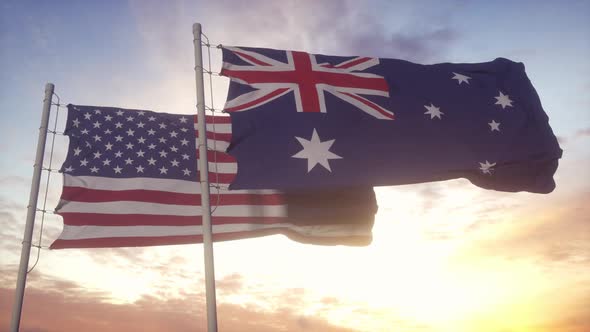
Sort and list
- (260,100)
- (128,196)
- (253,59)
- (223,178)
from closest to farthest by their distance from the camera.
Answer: (260,100)
(253,59)
(128,196)
(223,178)

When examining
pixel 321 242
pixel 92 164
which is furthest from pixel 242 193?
pixel 92 164

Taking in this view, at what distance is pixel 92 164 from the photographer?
11.5m

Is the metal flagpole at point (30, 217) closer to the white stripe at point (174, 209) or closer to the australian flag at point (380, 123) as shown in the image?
the white stripe at point (174, 209)

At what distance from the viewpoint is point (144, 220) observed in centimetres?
1111

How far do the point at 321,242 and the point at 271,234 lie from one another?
3.41 feet

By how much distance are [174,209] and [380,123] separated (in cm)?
453

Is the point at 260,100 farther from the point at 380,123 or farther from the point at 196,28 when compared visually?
the point at 380,123

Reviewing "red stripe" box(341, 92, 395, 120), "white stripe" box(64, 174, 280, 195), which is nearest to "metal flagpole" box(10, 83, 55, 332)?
"white stripe" box(64, 174, 280, 195)

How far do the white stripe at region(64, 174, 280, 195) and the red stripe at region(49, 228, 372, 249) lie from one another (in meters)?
0.88

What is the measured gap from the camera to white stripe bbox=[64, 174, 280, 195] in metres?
11.2

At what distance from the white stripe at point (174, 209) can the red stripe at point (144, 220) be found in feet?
0.24

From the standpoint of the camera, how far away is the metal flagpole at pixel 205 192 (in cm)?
804

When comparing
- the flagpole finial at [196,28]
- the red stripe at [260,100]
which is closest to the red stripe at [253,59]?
the red stripe at [260,100]

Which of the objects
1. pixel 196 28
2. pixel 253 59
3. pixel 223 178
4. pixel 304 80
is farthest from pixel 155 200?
pixel 304 80
